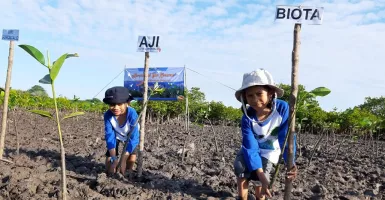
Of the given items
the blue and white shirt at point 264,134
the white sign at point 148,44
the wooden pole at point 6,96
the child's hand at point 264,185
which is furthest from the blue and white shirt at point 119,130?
the child's hand at point 264,185

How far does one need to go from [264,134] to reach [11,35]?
2963mm

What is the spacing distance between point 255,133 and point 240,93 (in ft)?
1.27

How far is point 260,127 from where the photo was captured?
9.93ft

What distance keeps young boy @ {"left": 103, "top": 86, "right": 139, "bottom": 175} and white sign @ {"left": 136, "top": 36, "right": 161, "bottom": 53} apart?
46 cm

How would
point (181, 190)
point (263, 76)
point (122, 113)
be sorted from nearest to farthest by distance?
1. point (263, 76)
2. point (181, 190)
3. point (122, 113)

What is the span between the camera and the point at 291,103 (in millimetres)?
2352

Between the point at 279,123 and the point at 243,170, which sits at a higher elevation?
the point at 279,123

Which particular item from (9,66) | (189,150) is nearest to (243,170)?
(9,66)

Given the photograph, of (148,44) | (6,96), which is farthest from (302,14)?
(6,96)

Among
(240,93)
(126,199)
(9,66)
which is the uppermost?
(9,66)

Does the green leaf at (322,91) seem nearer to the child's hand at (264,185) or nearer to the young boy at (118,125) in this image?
the child's hand at (264,185)

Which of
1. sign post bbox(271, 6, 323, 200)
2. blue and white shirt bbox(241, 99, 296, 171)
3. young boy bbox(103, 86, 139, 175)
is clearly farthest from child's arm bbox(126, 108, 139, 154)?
sign post bbox(271, 6, 323, 200)

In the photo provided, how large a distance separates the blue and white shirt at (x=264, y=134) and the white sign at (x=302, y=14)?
732 mm

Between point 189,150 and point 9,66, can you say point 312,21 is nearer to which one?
point 9,66
